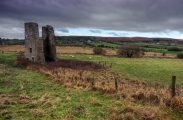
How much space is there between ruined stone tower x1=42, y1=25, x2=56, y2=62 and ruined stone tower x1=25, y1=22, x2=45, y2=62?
98.4 inches

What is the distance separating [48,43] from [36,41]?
3694 millimetres

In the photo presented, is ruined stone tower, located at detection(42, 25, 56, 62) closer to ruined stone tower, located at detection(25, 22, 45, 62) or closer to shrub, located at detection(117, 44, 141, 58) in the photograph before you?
ruined stone tower, located at detection(25, 22, 45, 62)

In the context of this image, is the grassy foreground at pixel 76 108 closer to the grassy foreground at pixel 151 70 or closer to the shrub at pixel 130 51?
the grassy foreground at pixel 151 70

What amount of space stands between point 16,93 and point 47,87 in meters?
2.42

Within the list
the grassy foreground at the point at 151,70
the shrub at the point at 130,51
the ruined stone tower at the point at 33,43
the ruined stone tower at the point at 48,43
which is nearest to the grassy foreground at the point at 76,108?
the grassy foreground at the point at 151,70

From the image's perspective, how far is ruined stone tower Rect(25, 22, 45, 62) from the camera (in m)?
33.2

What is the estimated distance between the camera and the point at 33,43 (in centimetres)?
3353

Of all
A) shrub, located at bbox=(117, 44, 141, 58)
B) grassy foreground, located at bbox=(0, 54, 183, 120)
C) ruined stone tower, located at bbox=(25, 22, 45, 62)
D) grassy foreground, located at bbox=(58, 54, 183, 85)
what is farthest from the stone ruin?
shrub, located at bbox=(117, 44, 141, 58)

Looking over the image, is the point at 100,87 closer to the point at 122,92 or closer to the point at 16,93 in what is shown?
the point at 122,92

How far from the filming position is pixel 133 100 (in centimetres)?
1123

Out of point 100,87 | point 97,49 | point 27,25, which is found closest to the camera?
point 100,87

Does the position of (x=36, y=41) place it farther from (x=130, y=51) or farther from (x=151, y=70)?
(x=130, y=51)

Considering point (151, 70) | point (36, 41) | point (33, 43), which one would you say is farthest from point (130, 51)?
point (33, 43)

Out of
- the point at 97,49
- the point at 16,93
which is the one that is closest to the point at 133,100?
the point at 16,93
